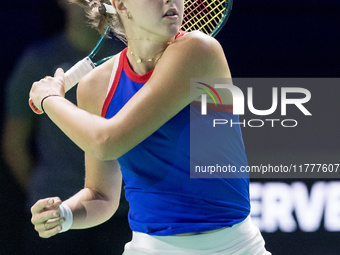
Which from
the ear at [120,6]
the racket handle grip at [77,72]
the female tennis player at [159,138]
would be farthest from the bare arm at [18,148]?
the ear at [120,6]

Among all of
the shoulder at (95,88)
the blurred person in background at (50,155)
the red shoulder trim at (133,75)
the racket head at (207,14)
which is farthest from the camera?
the blurred person in background at (50,155)

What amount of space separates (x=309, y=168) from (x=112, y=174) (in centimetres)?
134

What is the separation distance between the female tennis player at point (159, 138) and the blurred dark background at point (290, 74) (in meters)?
1.22

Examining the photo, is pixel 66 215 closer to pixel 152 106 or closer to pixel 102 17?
pixel 152 106

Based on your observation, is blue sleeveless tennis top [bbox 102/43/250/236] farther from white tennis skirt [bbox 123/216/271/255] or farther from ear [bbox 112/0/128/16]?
ear [bbox 112/0/128/16]

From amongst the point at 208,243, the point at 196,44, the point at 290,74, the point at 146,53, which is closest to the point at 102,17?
the point at 146,53

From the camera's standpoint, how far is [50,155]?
110 inches

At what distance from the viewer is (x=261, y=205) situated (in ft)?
9.24

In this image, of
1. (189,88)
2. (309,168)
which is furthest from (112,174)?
(309,168)

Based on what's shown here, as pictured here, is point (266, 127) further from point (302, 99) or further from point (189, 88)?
point (189, 88)

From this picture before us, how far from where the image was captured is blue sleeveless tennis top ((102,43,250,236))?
59.4 inches

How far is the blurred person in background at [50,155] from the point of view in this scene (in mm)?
2771

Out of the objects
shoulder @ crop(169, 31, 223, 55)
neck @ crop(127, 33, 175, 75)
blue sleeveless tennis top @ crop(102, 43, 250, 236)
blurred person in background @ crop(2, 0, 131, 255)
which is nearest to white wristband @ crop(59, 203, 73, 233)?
blue sleeveless tennis top @ crop(102, 43, 250, 236)

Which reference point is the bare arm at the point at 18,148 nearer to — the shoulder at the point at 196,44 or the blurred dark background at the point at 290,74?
the blurred dark background at the point at 290,74
